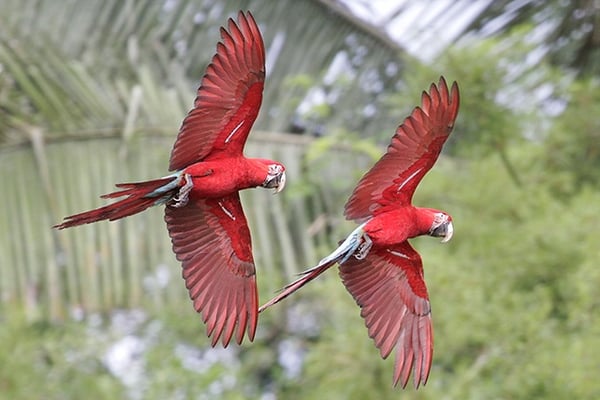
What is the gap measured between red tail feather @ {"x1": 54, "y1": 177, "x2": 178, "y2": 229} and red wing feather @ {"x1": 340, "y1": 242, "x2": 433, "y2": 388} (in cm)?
59

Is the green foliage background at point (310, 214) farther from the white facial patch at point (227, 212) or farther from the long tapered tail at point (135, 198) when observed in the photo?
the long tapered tail at point (135, 198)

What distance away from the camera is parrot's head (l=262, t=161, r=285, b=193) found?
308cm

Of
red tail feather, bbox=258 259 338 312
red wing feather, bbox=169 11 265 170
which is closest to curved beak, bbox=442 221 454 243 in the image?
red tail feather, bbox=258 259 338 312

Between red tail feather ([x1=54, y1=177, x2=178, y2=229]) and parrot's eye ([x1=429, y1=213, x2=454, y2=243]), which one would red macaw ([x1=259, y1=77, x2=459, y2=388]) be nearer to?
parrot's eye ([x1=429, y1=213, x2=454, y2=243])

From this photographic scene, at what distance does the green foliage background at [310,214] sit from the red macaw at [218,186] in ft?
8.79


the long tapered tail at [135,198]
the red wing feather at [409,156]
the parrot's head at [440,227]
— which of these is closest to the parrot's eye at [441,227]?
the parrot's head at [440,227]

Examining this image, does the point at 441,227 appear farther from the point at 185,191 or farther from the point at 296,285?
the point at 185,191

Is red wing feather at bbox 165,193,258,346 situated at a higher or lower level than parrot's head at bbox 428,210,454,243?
higher

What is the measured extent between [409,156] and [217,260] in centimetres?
55

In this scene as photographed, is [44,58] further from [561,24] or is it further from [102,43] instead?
[561,24]

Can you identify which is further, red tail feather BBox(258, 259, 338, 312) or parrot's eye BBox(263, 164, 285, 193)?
parrot's eye BBox(263, 164, 285, 193)

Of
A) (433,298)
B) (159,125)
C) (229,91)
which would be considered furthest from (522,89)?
(229,91)

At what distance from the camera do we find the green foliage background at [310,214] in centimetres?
605

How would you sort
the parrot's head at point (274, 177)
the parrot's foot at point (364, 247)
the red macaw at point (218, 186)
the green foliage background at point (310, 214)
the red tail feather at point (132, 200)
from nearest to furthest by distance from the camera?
1. the red tail feather at point (132, 200)
2. the red macaw at point (218, 186)
3. the parrot's head at point (274, 177)
4. the parrot's foot at point (364, 247)
5. the green foliage background at point (310, 214)
